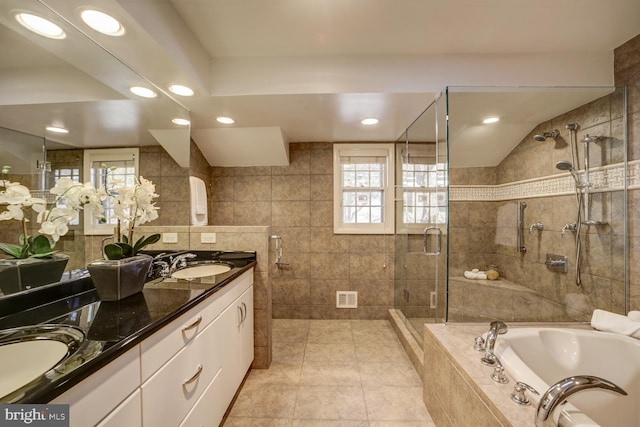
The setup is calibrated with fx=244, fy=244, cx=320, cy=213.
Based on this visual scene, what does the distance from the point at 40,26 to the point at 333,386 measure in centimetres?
256

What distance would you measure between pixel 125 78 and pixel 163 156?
0.52 metres

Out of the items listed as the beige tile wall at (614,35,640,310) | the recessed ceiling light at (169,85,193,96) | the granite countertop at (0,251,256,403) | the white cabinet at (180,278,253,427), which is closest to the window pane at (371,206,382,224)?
the white cabinet at (180,278,253,427)

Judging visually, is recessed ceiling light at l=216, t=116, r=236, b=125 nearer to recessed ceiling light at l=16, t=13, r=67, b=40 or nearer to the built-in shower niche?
recessed ceiling light at l=16, t=13, r=67, b=40

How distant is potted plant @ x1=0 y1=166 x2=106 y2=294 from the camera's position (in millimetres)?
931

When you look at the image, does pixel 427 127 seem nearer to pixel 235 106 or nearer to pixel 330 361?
pixel 235 106

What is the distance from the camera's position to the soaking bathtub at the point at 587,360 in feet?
3.86

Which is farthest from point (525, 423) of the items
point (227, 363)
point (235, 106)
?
point (235, 106)

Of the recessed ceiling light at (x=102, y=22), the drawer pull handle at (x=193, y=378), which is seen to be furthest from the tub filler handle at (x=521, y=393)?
the recessed ceiling light at (x=102, y=22)

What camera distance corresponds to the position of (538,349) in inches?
56.5

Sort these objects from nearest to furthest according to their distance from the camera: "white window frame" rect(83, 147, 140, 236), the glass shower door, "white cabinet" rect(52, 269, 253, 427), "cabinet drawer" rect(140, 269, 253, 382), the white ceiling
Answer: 1. "white cabinet" rect(52, 269, 253, 427)
2. "cabinet drawer" rect(140, 269, 253, 382)
3. "white window frame" rect(83, 147, 140, 236)
4. the white ceiling
5. the glass shower door

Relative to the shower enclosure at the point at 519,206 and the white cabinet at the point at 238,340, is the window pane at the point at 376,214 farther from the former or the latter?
the white cabinet at the point at 238,340

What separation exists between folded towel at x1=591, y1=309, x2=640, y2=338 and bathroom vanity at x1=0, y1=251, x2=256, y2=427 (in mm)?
2359

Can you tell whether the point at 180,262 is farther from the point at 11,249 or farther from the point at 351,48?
the point at 351,48

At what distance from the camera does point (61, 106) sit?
3.91ft
